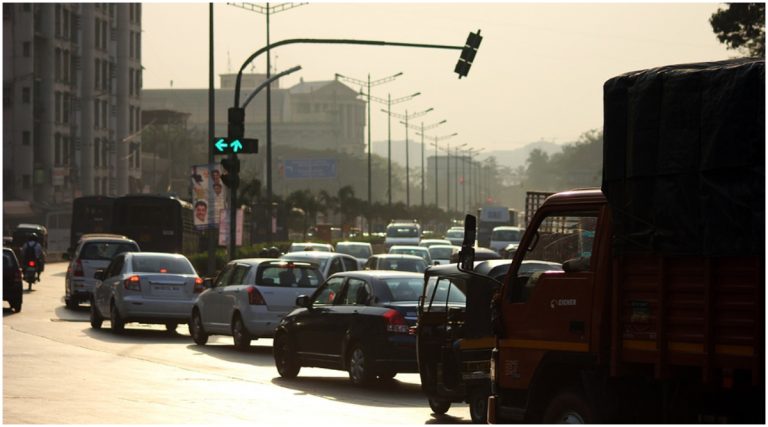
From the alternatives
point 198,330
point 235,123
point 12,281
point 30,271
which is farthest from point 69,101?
point 198,330

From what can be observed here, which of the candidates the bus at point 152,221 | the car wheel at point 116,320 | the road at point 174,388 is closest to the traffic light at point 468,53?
the road at point 174,388

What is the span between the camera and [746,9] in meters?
50.0

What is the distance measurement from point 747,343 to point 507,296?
9.71 ft

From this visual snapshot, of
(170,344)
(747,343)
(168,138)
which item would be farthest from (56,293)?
(168,138)

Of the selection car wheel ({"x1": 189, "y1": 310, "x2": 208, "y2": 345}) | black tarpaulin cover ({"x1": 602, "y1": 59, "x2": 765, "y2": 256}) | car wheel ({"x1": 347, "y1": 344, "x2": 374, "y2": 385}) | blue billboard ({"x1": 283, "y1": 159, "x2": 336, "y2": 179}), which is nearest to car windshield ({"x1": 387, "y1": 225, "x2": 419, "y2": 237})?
car wheel ({"x1": 189, "y1": 310, "x2": 208, "y2": 345})

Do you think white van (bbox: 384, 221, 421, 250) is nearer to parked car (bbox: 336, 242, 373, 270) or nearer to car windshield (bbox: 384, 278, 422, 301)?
parked car (bbox: 336, 242, 373, 270)

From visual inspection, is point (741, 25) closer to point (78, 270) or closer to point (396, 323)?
point (78, 270)

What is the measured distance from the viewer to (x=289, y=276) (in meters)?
24.9

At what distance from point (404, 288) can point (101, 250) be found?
770 inches

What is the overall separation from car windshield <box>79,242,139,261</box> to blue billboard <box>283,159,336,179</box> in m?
81.4

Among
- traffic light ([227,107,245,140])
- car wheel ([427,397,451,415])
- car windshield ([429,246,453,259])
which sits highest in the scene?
traffic light ([227,107,245,140])

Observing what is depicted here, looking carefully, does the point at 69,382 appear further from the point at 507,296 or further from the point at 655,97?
the point at 655,97

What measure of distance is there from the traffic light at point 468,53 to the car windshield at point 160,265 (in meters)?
8.02

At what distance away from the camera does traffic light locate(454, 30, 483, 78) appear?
33969mm
